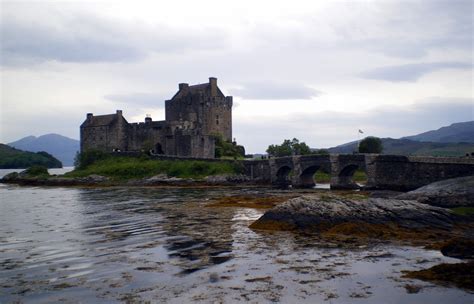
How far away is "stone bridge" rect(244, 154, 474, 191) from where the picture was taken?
151ft

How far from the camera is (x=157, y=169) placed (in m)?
74.8

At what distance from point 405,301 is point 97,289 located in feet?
27.7

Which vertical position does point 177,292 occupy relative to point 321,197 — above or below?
below

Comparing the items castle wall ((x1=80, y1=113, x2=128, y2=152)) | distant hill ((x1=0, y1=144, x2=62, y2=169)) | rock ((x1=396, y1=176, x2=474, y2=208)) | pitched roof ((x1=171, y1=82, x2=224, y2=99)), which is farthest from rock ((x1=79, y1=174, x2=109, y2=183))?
distant hill ((x1=0, y1=144, x2=62, y2=169))

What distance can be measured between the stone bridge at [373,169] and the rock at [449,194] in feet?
34.1

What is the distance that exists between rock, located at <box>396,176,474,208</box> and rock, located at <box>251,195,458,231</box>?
738 centimetres

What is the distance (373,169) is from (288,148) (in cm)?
4385

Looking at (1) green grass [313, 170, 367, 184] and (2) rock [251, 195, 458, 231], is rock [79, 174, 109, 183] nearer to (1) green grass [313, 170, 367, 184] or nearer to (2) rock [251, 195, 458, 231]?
(1) green grass [313, 170, 367, 184]

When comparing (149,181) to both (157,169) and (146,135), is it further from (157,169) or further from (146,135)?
(146,135)

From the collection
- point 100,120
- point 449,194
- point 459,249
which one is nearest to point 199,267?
point 459,249

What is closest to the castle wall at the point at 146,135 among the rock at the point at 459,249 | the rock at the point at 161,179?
the rock at the point at 161,179

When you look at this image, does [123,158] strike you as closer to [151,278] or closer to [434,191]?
[434,191]

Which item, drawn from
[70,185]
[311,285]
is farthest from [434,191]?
[70,185]

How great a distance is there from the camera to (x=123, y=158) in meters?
83.7
